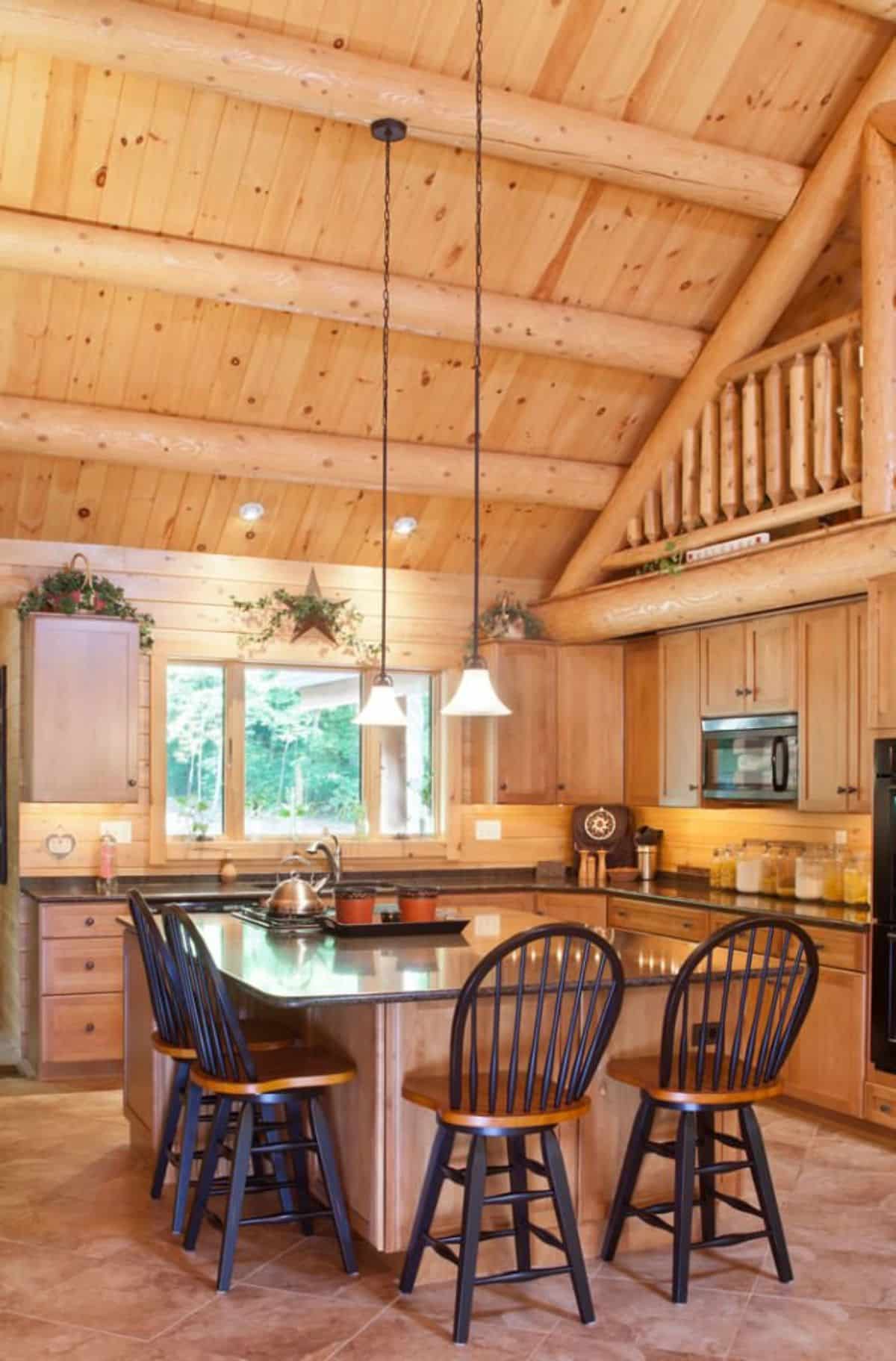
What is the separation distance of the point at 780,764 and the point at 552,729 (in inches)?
64.3

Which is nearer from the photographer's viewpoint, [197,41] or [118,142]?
[197,41]

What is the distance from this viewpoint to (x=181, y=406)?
21.0 ft

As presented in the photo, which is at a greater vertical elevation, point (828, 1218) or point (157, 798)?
point (157, 798)

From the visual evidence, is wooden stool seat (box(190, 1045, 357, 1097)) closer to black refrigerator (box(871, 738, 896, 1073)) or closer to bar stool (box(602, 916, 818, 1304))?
bar stool (box(602, 916, 818, 1304))

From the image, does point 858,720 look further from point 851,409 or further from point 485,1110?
point 485,1110

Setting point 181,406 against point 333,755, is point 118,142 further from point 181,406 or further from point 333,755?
Answer: point 333,755

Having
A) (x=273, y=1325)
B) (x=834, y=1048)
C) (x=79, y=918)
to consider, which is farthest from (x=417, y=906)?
(x=79, y=918)

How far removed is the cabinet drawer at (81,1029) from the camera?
244 inches

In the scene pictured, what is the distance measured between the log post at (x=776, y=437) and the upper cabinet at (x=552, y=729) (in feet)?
5.63

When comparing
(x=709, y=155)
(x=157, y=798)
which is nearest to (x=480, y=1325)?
(x=157, y=798)

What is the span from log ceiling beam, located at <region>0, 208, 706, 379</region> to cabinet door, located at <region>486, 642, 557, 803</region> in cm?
175

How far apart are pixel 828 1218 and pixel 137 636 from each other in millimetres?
4076

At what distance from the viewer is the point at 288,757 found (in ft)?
24.5

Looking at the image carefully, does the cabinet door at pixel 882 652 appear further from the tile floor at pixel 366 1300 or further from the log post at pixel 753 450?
the tile floor at pixel 366 1300
